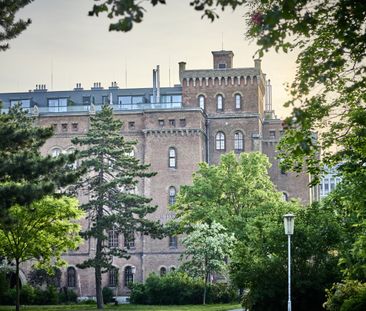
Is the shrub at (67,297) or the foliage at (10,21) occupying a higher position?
the foliage at (10,21)

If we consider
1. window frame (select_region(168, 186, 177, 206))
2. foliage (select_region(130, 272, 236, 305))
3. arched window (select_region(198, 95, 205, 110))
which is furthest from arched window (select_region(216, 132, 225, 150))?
foliage (select_region(130, 272, 236, 305))

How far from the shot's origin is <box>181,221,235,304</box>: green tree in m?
56.5

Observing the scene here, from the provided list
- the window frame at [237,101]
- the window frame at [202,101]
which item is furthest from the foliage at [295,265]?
the window frame at [202,101]

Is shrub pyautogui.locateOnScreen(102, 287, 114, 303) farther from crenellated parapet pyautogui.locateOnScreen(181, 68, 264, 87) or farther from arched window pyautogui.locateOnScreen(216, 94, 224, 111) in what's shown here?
crenellated parapet pyautogui.locateOnScreen(181, 68, 264, 87)

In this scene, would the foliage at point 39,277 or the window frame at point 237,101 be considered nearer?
the foliage at point 39,277

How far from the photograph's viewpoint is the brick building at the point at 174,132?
75.3 meters

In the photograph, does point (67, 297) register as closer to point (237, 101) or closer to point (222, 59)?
point (237, 101)

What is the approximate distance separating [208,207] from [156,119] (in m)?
18.6

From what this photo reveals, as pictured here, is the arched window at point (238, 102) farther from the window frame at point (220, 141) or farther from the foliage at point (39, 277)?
the foliage at point (39, 277)

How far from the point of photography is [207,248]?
2288 inches

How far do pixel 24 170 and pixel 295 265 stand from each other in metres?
11.1

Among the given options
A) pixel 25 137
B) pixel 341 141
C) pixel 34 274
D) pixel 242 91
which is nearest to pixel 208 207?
pixel 34 274

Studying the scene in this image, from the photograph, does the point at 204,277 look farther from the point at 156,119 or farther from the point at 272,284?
the point at 272,284

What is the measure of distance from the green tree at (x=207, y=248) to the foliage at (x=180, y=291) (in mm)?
744
